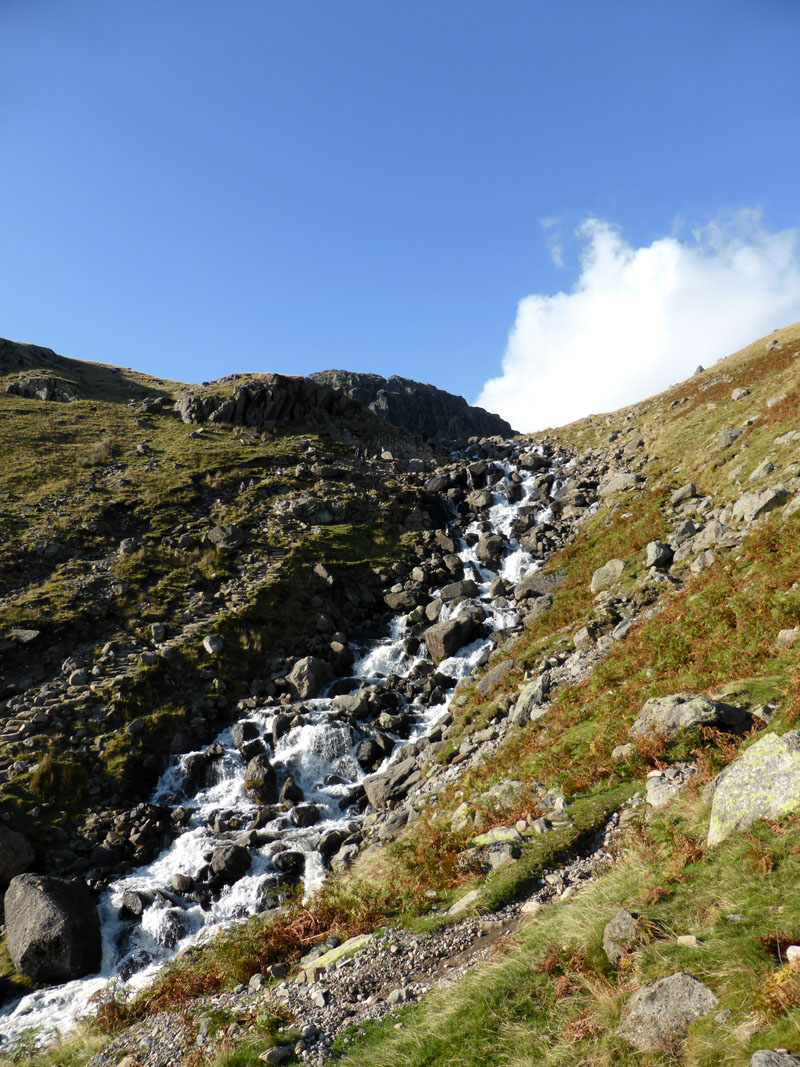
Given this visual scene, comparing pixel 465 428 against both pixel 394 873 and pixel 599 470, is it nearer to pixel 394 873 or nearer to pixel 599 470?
pixel 599 470

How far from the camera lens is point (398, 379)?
5846 inches

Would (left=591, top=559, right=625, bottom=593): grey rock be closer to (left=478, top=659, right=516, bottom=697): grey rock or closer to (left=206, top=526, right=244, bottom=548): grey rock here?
(left=478, top=659, right=516, bottom=697): grey rock

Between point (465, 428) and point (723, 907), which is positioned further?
point (465, 428)

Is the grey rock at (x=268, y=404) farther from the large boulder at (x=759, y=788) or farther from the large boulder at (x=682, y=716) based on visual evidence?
the large boulder at (x=759, y=788)

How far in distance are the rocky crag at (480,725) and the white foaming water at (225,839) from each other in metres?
1.04

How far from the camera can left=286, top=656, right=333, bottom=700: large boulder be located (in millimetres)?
29281

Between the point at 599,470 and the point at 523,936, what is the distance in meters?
43.9

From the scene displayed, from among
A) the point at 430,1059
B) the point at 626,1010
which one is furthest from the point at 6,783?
the point at 626,1010

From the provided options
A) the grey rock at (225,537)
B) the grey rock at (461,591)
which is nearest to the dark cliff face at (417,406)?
the grey rock at (225,537)

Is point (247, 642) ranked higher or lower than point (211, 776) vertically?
higher

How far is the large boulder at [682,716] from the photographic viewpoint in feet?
39.8

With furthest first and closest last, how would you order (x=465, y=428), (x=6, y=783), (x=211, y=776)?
(x=465, y=428), (x=211, y=776), (x=6, y=783)

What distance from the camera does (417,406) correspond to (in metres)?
137

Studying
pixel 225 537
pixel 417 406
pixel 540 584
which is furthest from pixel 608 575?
pixel 417 406
